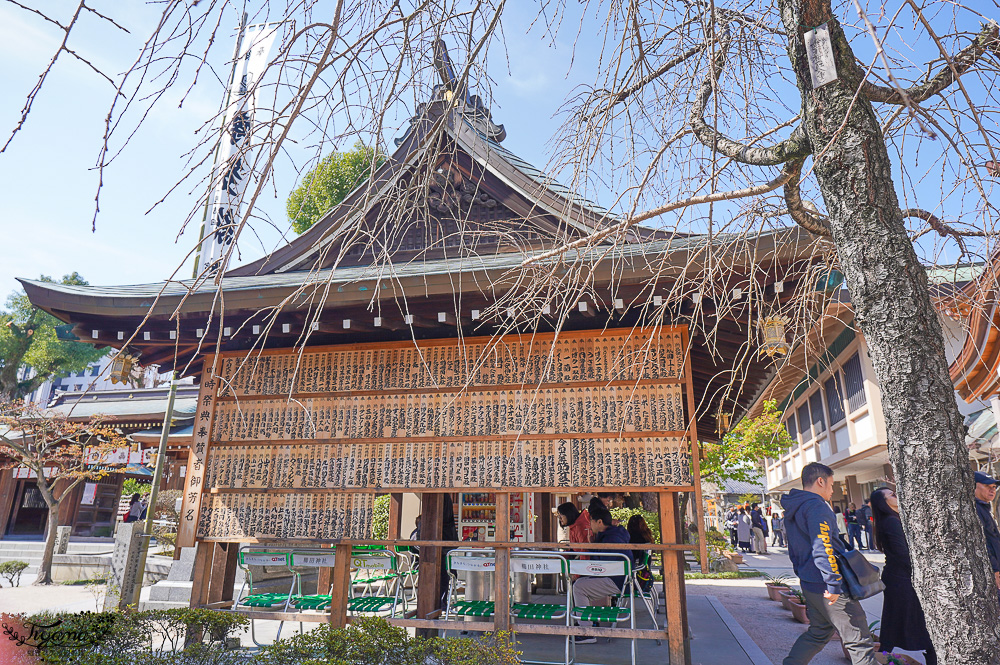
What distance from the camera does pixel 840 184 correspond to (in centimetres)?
241

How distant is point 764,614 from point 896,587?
414 cm

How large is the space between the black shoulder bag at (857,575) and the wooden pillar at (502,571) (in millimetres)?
2666

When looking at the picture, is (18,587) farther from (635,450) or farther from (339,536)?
(635,450)

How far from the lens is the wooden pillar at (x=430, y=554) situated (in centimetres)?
600

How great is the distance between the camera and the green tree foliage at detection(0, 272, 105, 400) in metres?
25.3

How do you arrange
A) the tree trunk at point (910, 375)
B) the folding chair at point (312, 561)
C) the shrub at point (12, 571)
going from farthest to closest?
the shrub at point (12, 571) → the folding chair at point (312, 561) → the tree trunk at point (910, 375)

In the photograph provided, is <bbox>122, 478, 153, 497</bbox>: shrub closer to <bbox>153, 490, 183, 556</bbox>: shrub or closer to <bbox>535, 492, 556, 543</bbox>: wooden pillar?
<bbox>153, 490, 183, 556</bbox>: shrub

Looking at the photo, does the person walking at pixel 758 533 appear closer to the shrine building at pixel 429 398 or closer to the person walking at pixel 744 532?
the person walking at pixel 744 532

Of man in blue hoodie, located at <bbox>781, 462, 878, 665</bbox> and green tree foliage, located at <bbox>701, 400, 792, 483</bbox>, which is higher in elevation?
green tree foliage, located at <bbox>701, 400, 792, 483</bbox>

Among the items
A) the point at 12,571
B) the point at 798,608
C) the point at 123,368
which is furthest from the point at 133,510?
the point at 798,608

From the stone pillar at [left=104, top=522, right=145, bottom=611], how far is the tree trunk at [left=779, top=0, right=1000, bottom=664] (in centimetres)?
667

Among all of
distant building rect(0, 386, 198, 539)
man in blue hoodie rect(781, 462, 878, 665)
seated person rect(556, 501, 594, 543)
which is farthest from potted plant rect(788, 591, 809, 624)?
distant building rect(0, 386, 198, 539)

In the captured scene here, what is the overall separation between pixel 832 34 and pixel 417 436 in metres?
4.54

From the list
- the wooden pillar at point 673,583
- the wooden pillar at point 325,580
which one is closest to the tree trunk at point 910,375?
the wooden pillar at point 673,583
